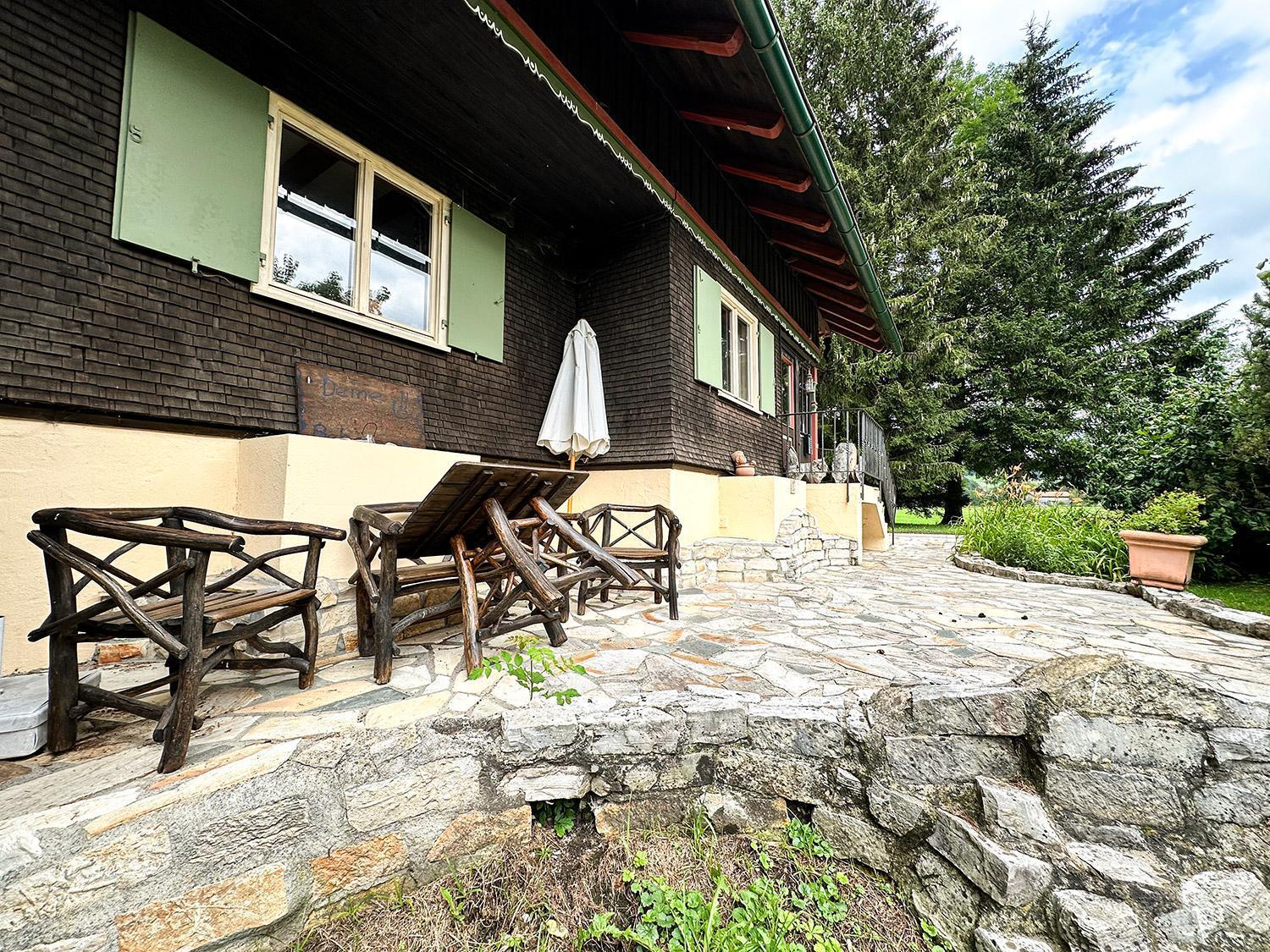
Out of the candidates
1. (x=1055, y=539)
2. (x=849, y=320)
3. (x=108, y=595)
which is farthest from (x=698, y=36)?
(x=849, y=320)

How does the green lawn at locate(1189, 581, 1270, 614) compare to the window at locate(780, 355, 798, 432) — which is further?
the window at locate(780, 355, 798, 432)

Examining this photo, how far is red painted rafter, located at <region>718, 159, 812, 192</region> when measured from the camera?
17.5 ft

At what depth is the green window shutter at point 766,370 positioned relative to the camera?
7.73 meters

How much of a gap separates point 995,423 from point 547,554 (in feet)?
61.9

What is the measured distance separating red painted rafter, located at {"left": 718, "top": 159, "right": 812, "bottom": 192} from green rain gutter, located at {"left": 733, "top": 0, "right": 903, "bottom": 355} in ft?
1.22

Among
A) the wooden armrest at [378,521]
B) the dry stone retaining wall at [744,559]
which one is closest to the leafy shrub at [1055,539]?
the dry stone retaining wall at [744,559]

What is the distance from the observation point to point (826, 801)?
2.17 meters

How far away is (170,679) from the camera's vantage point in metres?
1.68

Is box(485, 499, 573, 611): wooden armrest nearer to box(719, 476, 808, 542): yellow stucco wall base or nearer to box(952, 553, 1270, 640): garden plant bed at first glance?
box(719, 476, 808, 542): yellow stucco wall base

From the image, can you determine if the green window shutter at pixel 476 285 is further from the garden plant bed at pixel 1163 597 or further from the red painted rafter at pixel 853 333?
the red painted rafter at pixel 853 333

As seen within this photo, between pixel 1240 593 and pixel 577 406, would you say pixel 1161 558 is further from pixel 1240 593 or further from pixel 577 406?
pixel 577 406

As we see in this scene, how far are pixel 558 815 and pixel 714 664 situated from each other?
1.05 meters

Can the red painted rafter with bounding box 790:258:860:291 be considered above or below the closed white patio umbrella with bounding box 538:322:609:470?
above

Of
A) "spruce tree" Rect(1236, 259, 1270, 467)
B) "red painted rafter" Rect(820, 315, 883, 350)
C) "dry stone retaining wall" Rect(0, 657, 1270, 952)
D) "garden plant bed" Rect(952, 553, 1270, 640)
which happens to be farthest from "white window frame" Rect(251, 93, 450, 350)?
"spruce tree" Rect(1236, 259, 1270, 467)
